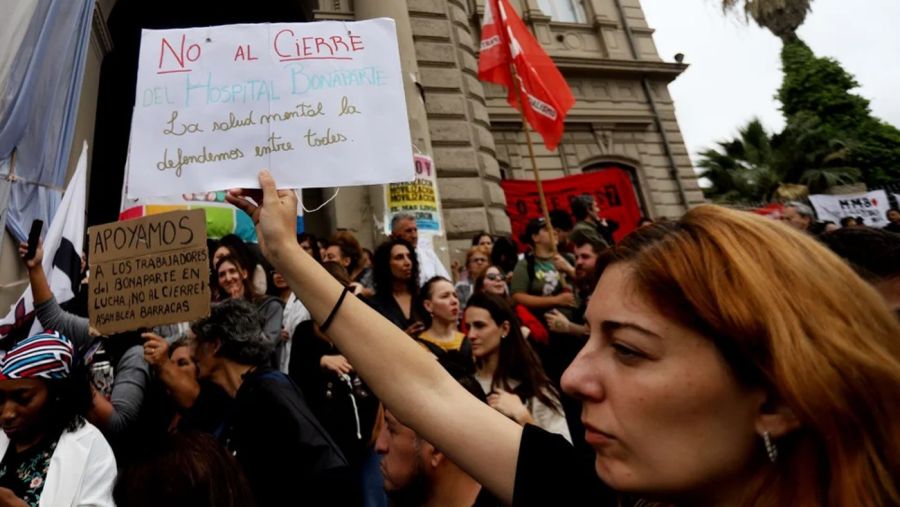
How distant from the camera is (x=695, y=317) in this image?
842 millimetres

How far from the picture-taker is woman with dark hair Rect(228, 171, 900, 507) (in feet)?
2.43

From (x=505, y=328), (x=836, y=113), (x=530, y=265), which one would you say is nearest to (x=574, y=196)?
(x=530, y=265)

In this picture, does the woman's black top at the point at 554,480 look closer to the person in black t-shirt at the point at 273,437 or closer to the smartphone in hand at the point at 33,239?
the person in black t-shirt at the point at 273,437

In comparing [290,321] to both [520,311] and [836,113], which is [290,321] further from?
[836,113]

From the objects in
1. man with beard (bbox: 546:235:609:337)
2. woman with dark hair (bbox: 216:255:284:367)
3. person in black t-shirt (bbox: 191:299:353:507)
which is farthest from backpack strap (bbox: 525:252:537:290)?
person in black t-shirt (bbox: 191:299:353:507)

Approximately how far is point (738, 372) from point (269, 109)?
1.71 metres

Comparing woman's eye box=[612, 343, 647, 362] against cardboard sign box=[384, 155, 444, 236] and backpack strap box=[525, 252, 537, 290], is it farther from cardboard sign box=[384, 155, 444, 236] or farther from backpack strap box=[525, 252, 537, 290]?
cardboard sign box=[384, 155, 444, 236]

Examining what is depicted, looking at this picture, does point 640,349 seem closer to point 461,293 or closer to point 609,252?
point 609,252

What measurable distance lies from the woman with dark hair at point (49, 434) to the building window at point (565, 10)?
1444 centimetres

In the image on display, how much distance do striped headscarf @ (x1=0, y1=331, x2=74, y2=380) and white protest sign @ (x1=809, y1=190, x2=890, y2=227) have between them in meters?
11.1

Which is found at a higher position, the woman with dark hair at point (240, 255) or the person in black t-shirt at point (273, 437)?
the woman with dark hair at point (240, 255)

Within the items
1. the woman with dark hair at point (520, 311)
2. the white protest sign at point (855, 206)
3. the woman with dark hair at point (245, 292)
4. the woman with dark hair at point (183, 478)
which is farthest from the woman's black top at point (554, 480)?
the white protest sign at point (855, 206)

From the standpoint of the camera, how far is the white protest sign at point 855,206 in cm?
987

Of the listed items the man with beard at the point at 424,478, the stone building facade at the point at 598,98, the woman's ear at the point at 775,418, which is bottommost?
the man with beard at the point at 424,478
